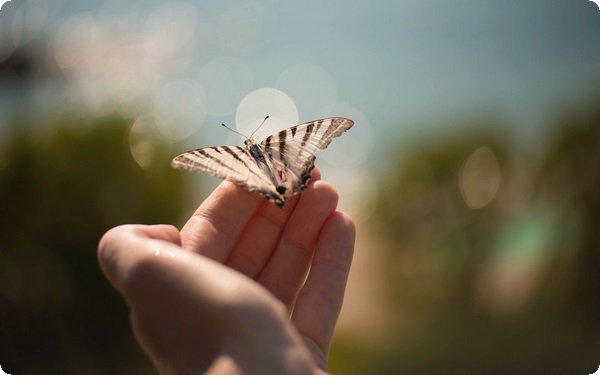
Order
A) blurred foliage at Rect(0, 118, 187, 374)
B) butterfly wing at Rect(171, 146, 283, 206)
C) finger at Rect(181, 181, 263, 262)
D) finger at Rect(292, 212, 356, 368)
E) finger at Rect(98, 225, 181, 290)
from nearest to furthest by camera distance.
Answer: finger at Rect(98, 225, 181, 290) → finger at Rect(292, 212, 356, 368) → finger at Rect(181, 181, 263, 262) → butterfly wing at Rect(171, 146, 283, 206) → blurred foliage at Rect(0, 118, 187, 374)

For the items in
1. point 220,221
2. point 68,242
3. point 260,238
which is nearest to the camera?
point 220,221

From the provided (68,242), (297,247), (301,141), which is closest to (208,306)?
(297,247)

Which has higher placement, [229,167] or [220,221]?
[229,167]

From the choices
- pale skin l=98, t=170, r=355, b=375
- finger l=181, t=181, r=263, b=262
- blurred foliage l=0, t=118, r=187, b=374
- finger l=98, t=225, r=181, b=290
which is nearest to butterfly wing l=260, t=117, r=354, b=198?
finger l=181, t=181, r=263, b=262

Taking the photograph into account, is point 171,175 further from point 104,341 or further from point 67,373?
point 67,373

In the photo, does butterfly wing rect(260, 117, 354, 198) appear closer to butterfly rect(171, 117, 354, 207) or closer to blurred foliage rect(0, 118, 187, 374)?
butterfly rect(171, 117, 354, 207)

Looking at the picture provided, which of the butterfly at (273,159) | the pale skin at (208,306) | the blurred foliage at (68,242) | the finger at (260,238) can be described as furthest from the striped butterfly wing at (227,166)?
the blurred foliage at (68,242)

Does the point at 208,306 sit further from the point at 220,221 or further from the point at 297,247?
the point at 297,247
